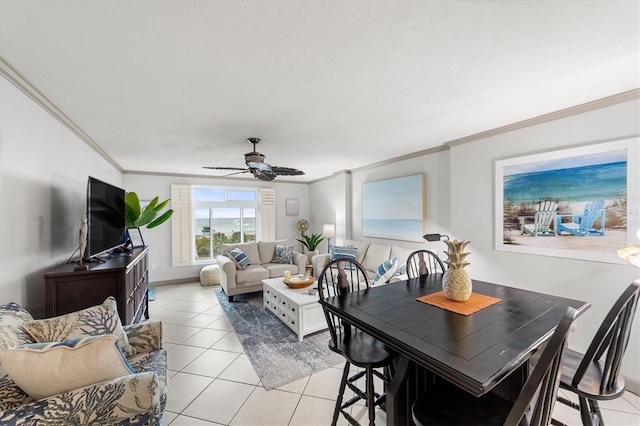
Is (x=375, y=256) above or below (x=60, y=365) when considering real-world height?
below

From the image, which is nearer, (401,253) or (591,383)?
(591,383)

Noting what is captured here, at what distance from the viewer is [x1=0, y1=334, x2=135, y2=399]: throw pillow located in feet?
3.32

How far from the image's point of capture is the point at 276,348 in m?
2.79

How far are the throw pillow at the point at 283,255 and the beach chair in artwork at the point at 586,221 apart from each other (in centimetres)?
401

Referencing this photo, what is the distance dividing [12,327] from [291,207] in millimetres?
5768

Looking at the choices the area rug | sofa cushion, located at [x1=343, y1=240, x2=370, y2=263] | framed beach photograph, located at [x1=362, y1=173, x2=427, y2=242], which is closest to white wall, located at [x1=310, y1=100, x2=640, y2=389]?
framed beach photograph, located at [x1=362, y1=173, x2=427, y2=242]

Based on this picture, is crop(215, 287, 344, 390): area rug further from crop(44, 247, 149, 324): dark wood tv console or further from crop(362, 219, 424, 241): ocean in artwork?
crop(362, 219, 424, 241): ocean in artwork

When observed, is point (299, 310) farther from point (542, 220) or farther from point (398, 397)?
point (542, 220)

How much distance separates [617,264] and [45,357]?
3.67 metres

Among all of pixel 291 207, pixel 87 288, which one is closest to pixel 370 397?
pixel 87 288

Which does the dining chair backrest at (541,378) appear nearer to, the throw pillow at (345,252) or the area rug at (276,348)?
the area rug at (276,348)

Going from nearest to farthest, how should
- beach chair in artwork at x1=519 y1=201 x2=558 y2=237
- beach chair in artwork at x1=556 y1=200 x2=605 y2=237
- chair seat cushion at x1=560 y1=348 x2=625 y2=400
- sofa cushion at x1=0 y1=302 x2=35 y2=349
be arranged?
sofa cushion at x1=0 y1=302 x2=35 y2=349, chair seat cushion at x1=560 y1=348 x2=625 y2=400, beach chair in artwork at x1=556 y1=200 x2=605 y2=237, beach chair in artwork at x1=519 y1=201 x2=558 y2=237

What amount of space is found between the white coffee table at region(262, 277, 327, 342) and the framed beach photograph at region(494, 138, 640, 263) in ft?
7.17

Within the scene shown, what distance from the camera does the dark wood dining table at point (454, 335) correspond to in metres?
1.03
